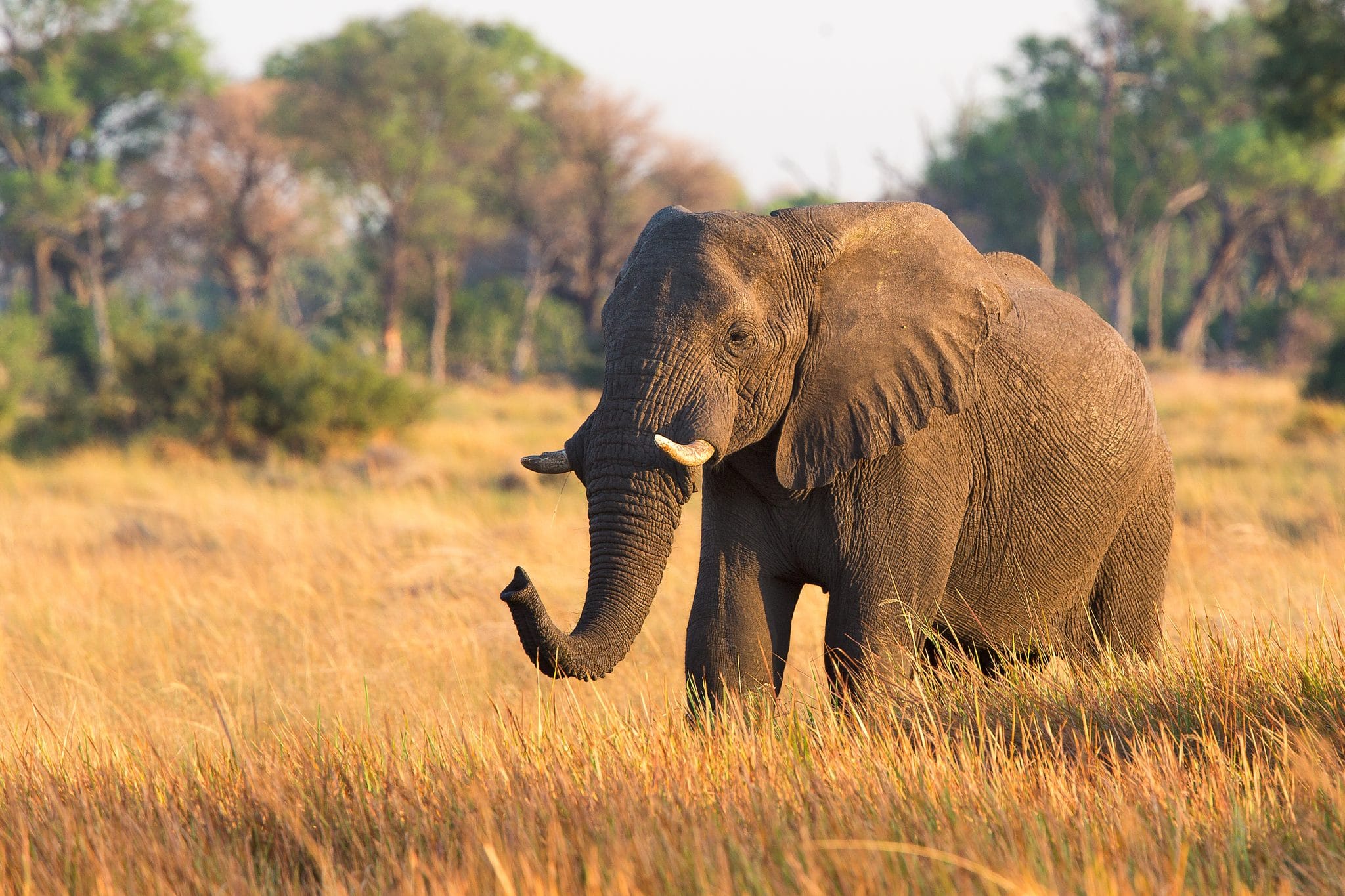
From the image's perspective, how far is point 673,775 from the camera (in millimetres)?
3090

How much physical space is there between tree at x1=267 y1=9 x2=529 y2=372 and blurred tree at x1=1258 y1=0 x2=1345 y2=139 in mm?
21754

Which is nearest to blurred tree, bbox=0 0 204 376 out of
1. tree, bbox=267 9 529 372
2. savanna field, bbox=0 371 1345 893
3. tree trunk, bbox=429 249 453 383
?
tree, bbox=267 9 529 372

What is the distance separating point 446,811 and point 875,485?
5.43 feet

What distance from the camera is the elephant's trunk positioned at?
3711 mm

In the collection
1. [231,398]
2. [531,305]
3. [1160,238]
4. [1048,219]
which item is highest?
[231,398]

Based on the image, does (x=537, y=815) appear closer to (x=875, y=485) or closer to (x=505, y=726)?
(x=505, y=726)

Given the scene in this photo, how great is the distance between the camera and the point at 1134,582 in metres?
5.04

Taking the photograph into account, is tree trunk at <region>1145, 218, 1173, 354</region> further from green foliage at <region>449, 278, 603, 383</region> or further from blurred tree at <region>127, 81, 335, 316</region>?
blurred tree at <region>127, 81, 335, 316</region>

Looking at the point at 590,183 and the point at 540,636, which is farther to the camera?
the point at 590,183

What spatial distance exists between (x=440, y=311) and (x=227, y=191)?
7.28 m

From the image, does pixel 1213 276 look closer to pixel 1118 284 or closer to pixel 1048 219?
pixel 1118 284

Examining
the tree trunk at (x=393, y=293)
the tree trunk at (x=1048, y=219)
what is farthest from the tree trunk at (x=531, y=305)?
the tree trunk at (x=1048, y=219)

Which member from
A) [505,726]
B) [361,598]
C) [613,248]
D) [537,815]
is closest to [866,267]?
[505,726]

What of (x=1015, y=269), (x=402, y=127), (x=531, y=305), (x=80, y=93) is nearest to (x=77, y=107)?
(x=80, y=93)
